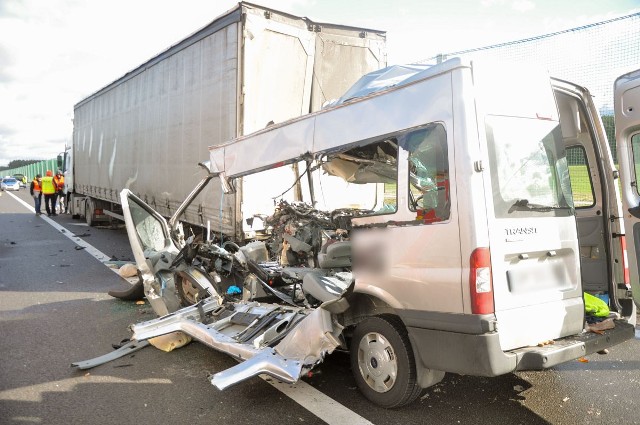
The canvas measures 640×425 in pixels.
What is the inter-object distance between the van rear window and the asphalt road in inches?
56.0

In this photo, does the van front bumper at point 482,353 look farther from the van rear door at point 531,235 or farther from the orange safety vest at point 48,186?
the orange safety vest at point 48,186

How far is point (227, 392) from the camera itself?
13.0 ft

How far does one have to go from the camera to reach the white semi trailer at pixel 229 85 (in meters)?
7.62

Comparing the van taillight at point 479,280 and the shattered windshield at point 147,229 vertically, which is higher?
the shattered windshield at point 147,229

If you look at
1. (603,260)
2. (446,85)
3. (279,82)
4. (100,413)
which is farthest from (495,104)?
(279,82)

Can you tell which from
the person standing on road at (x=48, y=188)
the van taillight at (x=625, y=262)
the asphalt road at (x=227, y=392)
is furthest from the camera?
the person standing on road at (x=48, y=188)

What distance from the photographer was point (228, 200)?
7.66 m

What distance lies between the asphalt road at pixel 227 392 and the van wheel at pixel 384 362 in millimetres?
135

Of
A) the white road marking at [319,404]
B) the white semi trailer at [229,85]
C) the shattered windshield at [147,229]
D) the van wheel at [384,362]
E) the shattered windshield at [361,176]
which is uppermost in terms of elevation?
the white semi trailer at [229,85]

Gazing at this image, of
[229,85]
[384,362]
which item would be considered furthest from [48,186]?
[384,362]

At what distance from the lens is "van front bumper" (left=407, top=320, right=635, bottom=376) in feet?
9.71

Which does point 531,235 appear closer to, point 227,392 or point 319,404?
point 319,404

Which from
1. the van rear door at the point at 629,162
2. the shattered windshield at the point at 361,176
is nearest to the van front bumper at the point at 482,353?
the shattered windshield at the point at 361,176

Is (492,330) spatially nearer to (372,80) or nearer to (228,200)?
(372,80)
